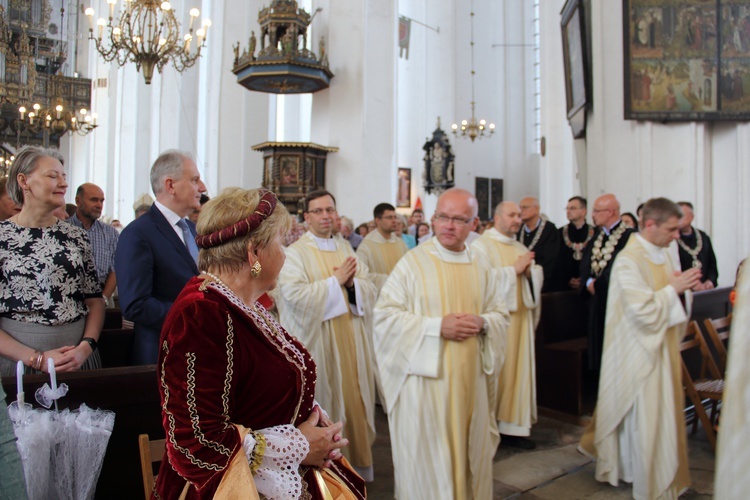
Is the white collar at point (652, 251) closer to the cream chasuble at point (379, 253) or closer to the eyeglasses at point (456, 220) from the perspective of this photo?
the eyeglasses at point (456, 220)

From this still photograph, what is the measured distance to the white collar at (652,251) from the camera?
419 centimetres

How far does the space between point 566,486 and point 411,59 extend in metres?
22.1

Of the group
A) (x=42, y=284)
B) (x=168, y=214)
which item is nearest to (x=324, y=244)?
(x=168, y=214)

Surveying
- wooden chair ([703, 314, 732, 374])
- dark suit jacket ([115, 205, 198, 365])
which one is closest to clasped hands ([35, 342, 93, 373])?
dark suit jacket ([115, 205, 198, 365])

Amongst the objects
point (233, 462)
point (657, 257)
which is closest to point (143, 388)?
point (233, 462)

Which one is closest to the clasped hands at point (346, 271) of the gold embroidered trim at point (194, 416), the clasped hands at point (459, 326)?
the clasped hands at point (459, 326)

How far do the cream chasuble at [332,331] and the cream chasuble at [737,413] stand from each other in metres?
3.42

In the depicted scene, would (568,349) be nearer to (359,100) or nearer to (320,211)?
(320,211)

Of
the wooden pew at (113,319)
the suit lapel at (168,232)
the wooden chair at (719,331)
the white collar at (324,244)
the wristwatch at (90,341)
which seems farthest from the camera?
the wooden chair at (719,331)

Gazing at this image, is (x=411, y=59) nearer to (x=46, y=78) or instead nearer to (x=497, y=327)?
(x=46, y=78)

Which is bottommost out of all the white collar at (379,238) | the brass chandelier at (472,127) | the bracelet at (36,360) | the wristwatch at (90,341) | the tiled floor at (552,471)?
the tiled floor at (552,471)

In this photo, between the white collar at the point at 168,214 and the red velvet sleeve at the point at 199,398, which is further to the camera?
the white collar at the point at 168,214

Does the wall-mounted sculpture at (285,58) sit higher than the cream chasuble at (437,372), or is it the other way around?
the wall-mounted sculpture at (285,58)

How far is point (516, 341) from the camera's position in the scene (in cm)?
561
